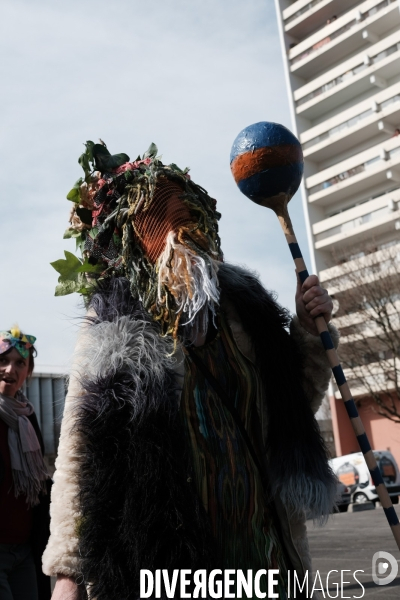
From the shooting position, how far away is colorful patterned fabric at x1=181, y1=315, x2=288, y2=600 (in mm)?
→ 1811

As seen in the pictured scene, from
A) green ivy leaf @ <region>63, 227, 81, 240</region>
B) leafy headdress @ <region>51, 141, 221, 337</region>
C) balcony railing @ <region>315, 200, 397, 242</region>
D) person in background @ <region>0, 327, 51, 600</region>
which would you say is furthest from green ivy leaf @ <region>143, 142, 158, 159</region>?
balcony railing @ <region>315, 200, 397, 242</region>

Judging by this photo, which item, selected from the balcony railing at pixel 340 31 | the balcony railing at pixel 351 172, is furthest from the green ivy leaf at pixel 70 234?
the balcony railing at pixel 340 31

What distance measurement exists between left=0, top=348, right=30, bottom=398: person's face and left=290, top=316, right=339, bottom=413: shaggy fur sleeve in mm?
2118

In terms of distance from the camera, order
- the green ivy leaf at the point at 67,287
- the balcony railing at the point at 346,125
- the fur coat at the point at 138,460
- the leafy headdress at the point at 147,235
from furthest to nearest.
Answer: the balcony railing at the point at 346,125
the green ivy leaf at the point at 67,287
the leafy headdress at the point at 147,235
the fur coat at the point at 138,460

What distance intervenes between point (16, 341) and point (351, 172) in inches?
1417

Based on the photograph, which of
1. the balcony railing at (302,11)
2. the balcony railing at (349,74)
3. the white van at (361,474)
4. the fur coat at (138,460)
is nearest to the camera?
the fur coat at (138,460)

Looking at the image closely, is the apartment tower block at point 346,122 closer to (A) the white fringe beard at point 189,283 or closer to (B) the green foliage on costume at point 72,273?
(B) the green foliage on costume at point 72,273

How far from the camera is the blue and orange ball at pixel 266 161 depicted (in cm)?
211

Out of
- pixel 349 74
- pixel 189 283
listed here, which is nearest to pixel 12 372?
pixel 189 283

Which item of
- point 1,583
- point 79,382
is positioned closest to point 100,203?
point 79,382

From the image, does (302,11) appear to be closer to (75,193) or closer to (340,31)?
(340,31)

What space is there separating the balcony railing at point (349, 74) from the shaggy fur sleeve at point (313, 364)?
37.8 metres

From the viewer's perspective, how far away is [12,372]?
3.87 metres

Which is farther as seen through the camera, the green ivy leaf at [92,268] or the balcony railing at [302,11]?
the balcony railing at [302,11]
